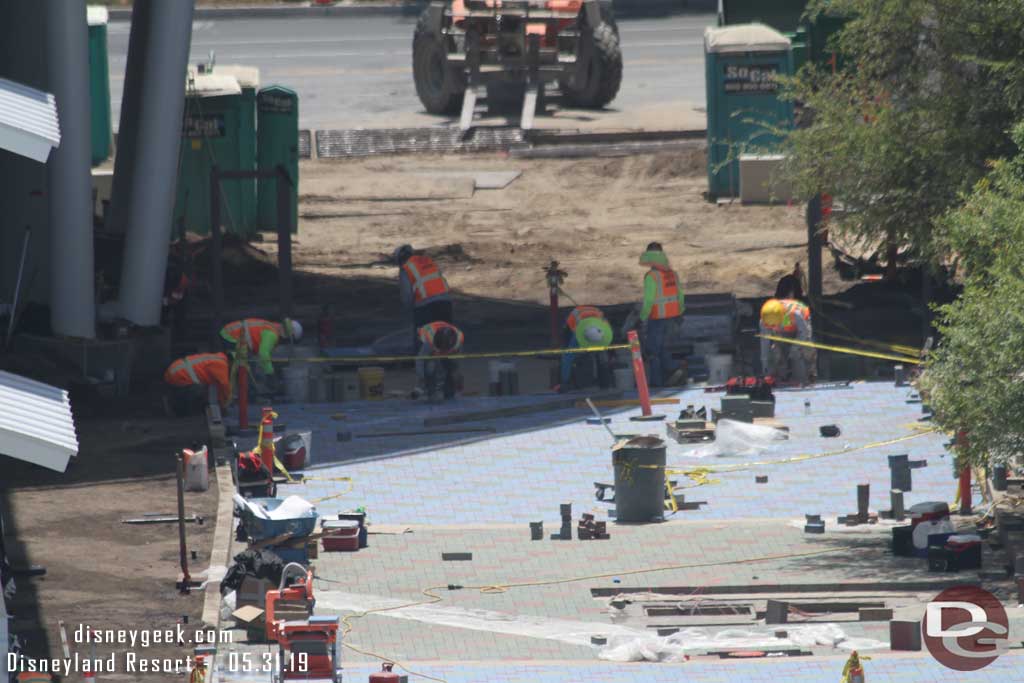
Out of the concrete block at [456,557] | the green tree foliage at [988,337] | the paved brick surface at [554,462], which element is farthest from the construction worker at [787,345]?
the concrete block at [456,557]

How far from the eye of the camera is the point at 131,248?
84.0ft

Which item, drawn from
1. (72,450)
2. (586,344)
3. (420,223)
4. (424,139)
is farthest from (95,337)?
(424,139)

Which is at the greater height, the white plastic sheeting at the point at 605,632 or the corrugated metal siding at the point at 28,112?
the corrugated metal siding at the point at 28,112

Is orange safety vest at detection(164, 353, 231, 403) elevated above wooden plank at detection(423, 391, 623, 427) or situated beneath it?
elevated above

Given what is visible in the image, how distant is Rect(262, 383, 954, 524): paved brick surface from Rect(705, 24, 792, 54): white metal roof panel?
11777 millimetres

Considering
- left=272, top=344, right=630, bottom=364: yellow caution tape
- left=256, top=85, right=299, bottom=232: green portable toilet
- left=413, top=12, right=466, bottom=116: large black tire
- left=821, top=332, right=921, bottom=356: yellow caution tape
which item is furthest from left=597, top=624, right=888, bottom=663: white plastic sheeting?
left=413, top=12, right=466, bottom=116: large black tire

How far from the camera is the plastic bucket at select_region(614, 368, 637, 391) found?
24328 mm

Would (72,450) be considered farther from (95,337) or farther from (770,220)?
(770,220)

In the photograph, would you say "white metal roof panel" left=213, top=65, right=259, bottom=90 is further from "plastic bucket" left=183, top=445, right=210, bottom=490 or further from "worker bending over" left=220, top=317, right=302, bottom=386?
"plastic bucket" left=183, top=445, right=210, bottom=490

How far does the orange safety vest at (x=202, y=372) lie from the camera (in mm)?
23359

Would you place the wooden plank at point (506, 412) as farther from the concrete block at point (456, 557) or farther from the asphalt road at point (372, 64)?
the asphalt road at point (372, 64)

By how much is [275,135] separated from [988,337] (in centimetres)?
1951

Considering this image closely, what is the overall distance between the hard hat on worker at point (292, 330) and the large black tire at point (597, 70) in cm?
1766

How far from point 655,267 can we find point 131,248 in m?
6.54
